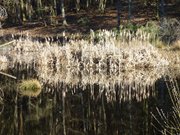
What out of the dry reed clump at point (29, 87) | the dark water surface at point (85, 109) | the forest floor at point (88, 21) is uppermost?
the dark water surface at point (85, 109)

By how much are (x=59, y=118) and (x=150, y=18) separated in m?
27.6

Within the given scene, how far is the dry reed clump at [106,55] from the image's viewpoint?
23375 millimetres

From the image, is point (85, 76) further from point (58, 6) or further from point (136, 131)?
point (58, 6)

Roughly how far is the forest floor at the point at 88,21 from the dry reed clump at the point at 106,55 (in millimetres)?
15101

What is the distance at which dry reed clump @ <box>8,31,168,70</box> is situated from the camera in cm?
2338

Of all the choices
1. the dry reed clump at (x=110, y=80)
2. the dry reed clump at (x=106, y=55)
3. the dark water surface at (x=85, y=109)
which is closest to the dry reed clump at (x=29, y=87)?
the dark water surface at (x=85, y=109)

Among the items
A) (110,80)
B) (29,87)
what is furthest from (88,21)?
(29,87)

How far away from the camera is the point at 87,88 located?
19766 mm

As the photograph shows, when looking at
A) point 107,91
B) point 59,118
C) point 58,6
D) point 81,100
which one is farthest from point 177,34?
point 58,6

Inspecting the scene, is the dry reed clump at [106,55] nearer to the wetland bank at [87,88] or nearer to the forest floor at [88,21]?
the wetland bank at [87,88]

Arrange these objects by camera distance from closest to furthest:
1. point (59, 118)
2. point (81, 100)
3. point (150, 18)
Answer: point (59, 118), point (81, 100), point (150, 18)

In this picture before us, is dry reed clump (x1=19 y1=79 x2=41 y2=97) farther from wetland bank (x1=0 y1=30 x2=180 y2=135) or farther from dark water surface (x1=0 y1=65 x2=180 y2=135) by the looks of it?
dark water surface (x1=0 y1=65 x2=180 y2=135)

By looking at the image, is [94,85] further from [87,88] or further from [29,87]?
[29,87]

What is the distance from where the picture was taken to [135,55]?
23.3 metres
